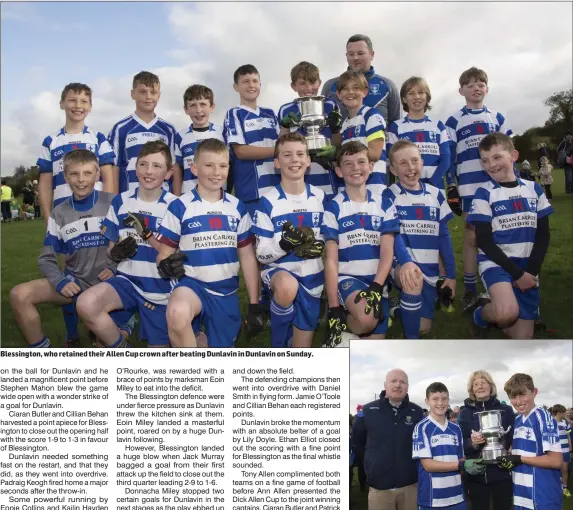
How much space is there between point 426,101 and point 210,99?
1.82 meters

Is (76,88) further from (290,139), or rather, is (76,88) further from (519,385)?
(519,385)

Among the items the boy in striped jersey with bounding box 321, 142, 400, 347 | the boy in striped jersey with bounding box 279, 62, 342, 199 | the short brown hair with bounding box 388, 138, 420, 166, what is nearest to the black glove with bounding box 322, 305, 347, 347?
the boy in striped jersey with bounding box 321, 142, 400, 347

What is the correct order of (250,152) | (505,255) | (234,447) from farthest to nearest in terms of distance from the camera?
1. (250,152)
2. (505,255)
3. (234,447)

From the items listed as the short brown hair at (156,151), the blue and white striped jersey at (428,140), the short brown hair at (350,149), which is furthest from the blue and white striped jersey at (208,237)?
the blue and white striped jersey at (428,140)

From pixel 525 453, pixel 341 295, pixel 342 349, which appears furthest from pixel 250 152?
pixel 525 453

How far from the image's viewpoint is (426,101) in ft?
16.5

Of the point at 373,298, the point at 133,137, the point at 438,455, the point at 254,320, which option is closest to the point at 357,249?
the point at 373,298

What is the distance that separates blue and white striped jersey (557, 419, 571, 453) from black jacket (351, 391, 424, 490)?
965 mm

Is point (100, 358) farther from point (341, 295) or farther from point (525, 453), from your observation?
point (525, 453)

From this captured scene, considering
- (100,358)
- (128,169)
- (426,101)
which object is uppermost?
(426,101)

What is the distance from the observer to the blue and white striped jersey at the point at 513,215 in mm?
4504

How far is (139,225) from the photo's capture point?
4.06 m

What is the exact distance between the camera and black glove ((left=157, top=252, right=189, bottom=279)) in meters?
3.90

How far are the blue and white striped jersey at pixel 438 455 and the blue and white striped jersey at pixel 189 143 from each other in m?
2.60
